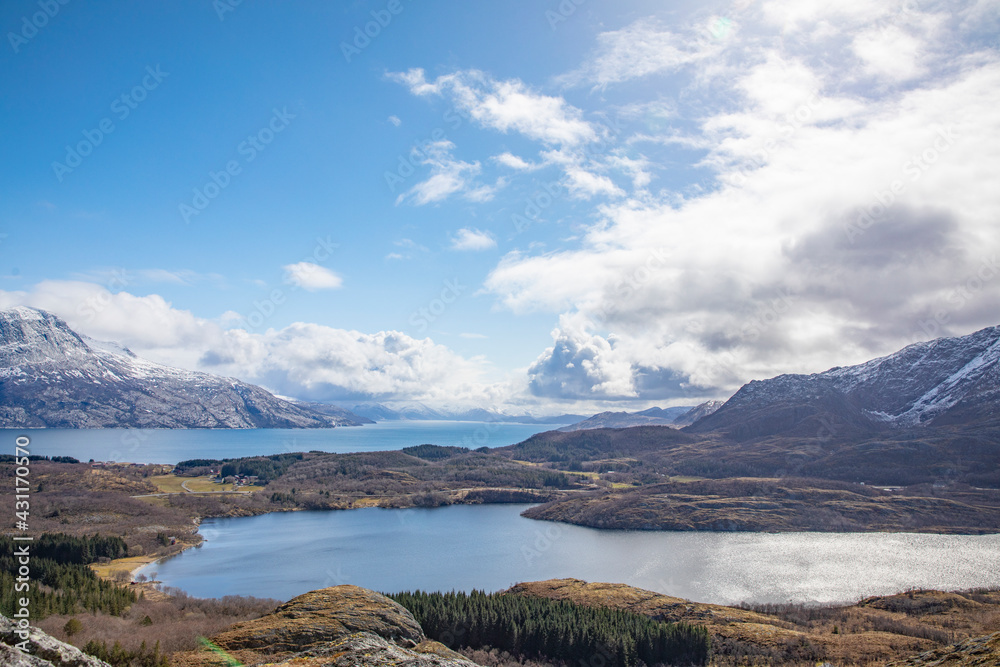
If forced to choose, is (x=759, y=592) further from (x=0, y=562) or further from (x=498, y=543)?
(x=0, y=562)

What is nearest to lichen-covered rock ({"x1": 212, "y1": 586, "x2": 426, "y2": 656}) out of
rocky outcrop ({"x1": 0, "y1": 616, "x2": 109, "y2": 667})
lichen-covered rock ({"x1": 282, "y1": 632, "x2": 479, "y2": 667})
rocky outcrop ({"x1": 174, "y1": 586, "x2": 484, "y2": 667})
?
rocky outcrop ({"x1": 174, "y1": 586, "x2": 484, "y2": 667})

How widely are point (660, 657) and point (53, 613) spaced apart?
193ft

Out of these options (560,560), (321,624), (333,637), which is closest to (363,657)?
(333,637)

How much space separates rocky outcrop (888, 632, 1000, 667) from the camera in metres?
11.0

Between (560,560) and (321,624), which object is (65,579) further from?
(560,560)

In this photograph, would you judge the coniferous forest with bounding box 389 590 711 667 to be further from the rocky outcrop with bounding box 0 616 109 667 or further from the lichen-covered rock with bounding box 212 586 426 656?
the rocky outcrop with bounding box 0 616 109 667

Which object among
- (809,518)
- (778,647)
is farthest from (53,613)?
(809,518)

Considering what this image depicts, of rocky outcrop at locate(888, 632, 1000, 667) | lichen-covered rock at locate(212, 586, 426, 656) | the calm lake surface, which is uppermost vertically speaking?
rocky outcrop at locate(888, 632, 1000, 667)

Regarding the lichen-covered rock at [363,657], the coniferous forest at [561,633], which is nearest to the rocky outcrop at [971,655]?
the lichen-covered rock at [363,657]

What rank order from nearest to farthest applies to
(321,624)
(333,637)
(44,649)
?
(44,649), (333,637), (321,624)

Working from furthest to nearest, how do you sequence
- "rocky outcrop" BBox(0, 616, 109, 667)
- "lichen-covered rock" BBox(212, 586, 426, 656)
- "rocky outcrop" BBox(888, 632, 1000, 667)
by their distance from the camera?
"lichen-covered rock" BBox(212, 586, 426, 656) < "rocky outcrop" BBox(0, 616, 109, 667) < "rocky outcrop" BBox(888, 632, 1000, 667)

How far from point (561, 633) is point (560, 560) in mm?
65294

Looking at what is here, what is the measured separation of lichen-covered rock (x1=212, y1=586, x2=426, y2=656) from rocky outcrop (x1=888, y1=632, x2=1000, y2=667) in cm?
2218

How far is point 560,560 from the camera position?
116 m
